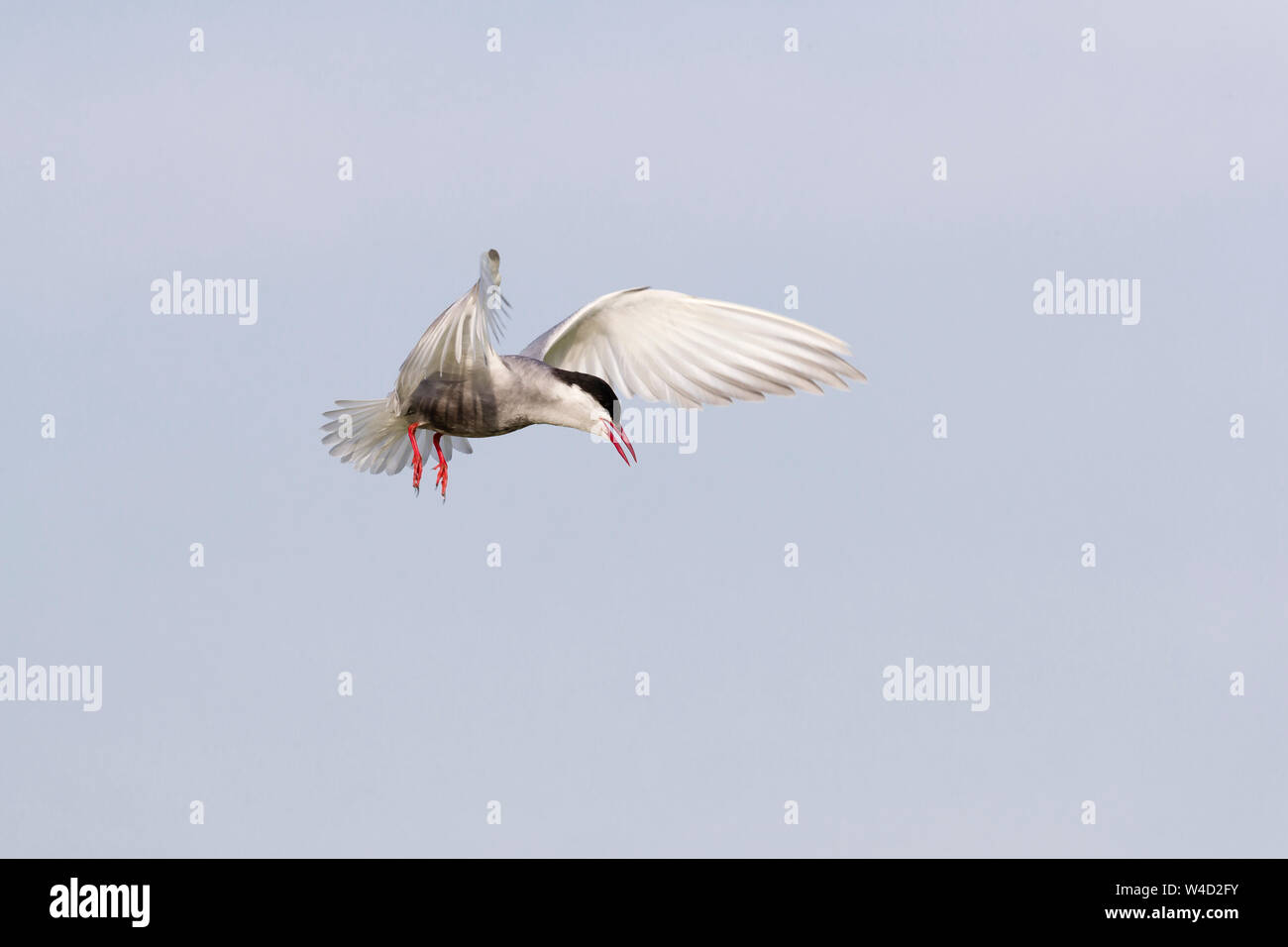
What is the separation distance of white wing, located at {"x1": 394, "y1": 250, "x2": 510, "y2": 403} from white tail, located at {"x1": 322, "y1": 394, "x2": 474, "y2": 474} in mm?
1290

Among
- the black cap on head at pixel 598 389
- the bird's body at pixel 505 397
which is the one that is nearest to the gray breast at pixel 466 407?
the bird's body at pixel 505 397

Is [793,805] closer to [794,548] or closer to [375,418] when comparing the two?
[794,548]

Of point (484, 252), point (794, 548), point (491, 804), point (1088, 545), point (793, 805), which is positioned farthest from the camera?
point (1088, 545)

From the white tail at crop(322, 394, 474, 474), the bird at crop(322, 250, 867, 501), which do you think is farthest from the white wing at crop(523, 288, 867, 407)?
the white tail at crop(322, 394, 474, 474)

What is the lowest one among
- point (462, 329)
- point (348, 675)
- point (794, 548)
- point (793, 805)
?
Answer: point (793, 805)

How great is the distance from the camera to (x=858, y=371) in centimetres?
1395

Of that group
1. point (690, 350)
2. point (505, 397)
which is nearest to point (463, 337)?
point (505, 397)

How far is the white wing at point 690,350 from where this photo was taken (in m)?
14.2

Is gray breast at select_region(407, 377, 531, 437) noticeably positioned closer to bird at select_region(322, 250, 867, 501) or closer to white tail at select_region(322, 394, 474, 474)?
bird at select_region(322, 250, 867, 501)

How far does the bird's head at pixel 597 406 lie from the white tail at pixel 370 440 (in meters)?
2.27

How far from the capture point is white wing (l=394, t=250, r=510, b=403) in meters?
12.8

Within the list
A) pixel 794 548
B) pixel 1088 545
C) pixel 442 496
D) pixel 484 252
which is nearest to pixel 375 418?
pixel 442 496

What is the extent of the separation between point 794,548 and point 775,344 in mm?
5436

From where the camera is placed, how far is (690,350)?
1520 centimetres
